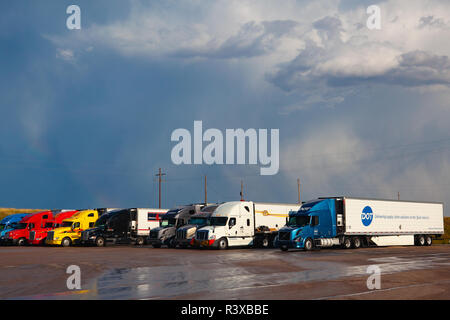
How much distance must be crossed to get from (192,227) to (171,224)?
3666mm

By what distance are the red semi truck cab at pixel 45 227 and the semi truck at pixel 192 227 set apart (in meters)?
12.3

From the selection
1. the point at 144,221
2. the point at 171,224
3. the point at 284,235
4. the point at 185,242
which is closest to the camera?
the point at 284,235

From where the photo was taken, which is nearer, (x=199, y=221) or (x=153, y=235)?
(x=199, y=221)

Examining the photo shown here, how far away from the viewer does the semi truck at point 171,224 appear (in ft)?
133

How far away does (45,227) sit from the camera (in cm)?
4628

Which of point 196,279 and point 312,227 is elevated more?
point 312,227

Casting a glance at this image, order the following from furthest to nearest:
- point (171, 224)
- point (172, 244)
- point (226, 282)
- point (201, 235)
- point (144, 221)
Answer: point (144, 221) → point (171, 224) → point (172, 244) → point (201, 235) → point (226, 282)

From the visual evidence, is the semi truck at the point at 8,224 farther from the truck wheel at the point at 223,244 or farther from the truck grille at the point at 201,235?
the truck wheel at the point at 223,244

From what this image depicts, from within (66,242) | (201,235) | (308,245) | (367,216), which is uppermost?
(367,216)

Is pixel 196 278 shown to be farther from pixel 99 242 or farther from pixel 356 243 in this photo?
pixel 99 242

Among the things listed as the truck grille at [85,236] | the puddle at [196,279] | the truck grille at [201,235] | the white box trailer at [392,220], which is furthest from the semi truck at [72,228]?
the puddle at [196,279]

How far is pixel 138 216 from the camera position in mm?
43719

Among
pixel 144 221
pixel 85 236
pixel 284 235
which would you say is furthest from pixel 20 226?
pixel 284 235
